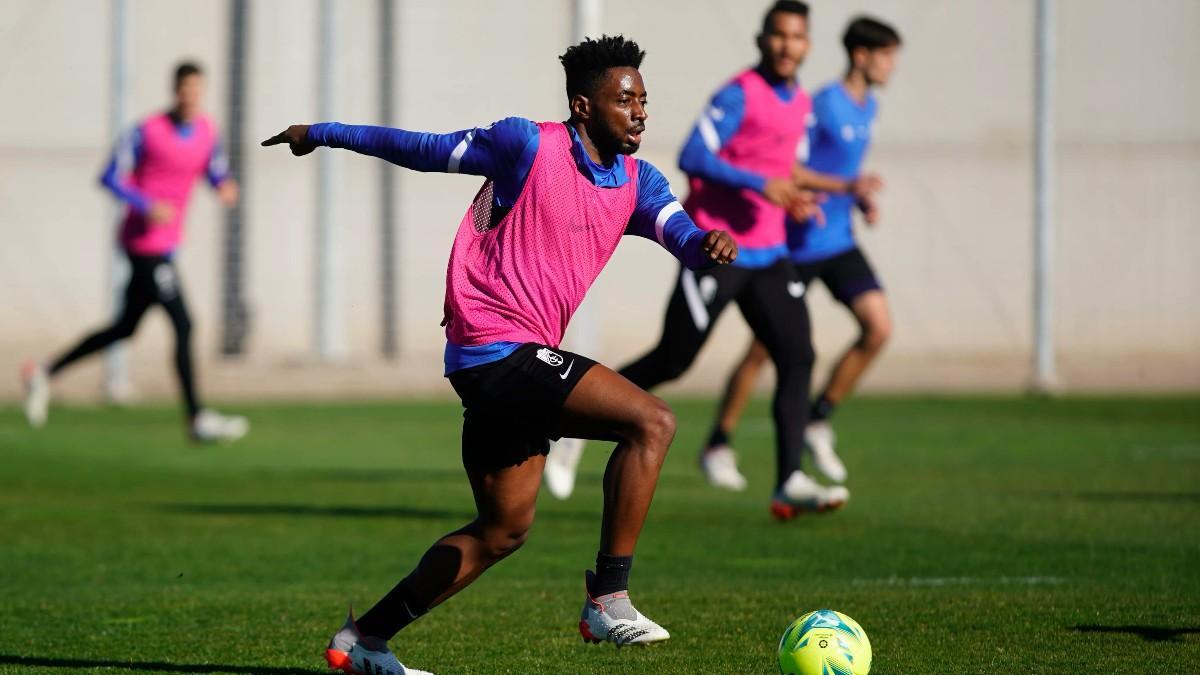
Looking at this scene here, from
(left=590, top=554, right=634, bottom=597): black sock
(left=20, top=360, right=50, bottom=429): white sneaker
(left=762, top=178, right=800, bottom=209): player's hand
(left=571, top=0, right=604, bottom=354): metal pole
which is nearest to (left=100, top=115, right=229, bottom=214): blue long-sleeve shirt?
(left=20, top=360, right=50, bottom=429): white sneaker

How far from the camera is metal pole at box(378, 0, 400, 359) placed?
67.4ft

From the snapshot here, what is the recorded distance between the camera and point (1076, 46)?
826 inches

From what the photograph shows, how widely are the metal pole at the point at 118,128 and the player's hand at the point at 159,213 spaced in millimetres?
4908

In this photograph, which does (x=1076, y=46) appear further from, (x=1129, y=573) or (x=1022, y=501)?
(x=1129, y=573)

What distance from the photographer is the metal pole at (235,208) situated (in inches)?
817

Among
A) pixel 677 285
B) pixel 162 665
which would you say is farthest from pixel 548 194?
pixel 677 285

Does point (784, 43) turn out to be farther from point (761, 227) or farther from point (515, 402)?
point (515, 402)

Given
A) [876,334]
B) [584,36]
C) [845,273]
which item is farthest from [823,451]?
[584,36]

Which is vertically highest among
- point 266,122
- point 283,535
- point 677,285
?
point 266,122

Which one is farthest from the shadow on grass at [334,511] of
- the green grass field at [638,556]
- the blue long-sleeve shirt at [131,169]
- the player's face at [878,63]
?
the blue long-sleeve shirt at [131,169]

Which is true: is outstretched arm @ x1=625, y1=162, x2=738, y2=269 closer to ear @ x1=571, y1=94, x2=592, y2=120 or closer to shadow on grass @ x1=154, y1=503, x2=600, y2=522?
ear @ x1=571, y1=94, x2=592, y2=120

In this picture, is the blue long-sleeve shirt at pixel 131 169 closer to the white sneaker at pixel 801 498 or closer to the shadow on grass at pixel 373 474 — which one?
the shadow on grass at pixel 373 474

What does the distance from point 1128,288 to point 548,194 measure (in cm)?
1612

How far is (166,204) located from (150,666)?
8.94 m
